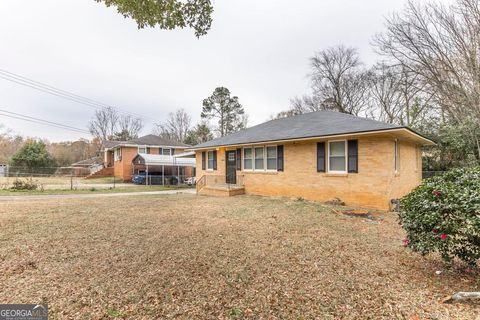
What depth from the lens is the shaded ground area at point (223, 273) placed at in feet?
8.98

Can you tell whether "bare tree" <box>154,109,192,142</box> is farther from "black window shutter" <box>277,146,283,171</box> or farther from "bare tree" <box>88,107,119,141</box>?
"black window shutter" <box>277,146,283,171</box>

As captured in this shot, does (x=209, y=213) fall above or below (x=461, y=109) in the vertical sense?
below

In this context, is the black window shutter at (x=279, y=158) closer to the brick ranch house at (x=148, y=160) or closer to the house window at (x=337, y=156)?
the house window at (x=337, y=156)

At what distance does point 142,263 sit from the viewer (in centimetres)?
395

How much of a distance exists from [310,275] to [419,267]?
1.94 m

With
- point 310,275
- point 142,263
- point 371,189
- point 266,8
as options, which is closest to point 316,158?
point 371,189

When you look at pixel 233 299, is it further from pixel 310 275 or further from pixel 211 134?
pixel 211 134

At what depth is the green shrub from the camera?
326 cm

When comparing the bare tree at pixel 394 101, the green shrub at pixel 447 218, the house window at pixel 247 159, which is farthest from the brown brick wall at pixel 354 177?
the bare tree at pixel 394 101

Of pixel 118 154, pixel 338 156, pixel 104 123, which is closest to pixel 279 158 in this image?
pixel 338 156

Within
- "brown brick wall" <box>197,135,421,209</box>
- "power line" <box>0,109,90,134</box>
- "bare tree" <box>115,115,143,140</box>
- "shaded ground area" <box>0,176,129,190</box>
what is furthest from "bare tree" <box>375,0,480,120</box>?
"bare tree" <box>115,115,143,140</box>

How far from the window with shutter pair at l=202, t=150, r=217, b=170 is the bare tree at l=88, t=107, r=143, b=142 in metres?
36.1

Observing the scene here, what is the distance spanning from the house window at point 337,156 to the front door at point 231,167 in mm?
6053

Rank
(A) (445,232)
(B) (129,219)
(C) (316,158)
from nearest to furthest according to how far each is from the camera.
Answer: (A) (445,232) → (B) (129,219) → (C) (316,158)
